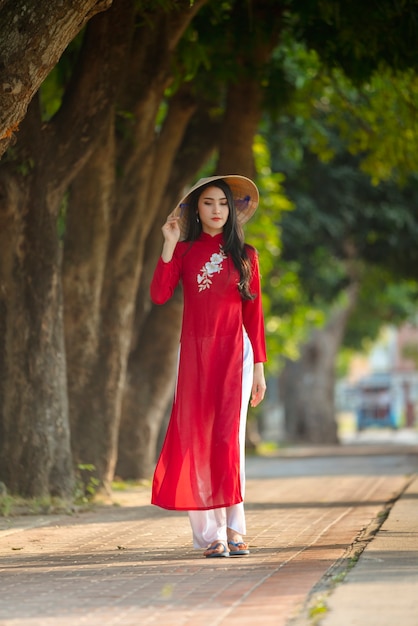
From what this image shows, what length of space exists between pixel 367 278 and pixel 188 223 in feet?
91.5

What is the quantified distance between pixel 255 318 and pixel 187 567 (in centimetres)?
168

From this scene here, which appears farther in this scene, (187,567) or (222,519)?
(222,519)

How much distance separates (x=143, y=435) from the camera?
16078 mm

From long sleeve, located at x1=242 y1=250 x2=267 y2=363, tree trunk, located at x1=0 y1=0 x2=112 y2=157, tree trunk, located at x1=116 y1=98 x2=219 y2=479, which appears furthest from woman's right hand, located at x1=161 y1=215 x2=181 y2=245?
tree trunk, located at x1=116 y1=98 x2=219 y2=479

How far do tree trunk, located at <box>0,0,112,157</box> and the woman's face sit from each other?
1.28 meters

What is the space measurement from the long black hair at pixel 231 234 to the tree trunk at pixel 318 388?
96.8 feet

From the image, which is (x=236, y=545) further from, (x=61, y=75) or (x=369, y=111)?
(x=369, y=111)

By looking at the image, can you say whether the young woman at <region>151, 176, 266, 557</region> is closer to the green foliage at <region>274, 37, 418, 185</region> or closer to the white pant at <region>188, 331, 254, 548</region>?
the white pant at <region>188, 331, 254, 548</region>

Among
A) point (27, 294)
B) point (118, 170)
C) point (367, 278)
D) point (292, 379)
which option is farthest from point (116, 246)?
point (292, 379)

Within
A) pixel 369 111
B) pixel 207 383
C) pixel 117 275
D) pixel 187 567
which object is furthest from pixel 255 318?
pixel 369 111

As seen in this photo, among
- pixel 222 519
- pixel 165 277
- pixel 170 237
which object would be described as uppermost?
pixel 170 237

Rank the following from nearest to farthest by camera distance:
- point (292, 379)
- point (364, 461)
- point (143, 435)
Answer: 1. point (143, 435)
2. point (364, 461)
3. point (292, 379)

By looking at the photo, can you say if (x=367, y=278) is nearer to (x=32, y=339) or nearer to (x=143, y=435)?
(x=143, y=435)

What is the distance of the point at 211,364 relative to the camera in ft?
26.5
